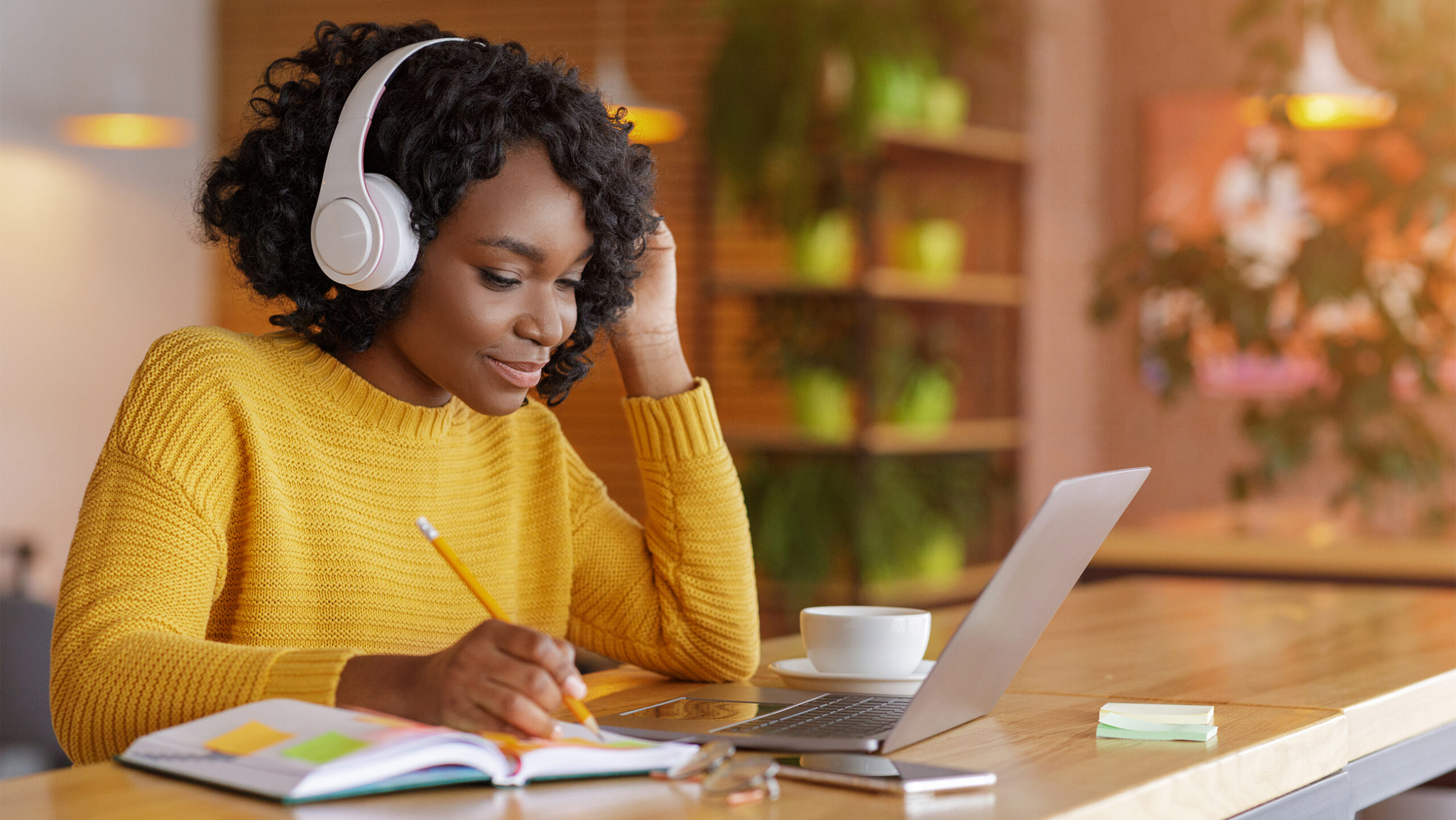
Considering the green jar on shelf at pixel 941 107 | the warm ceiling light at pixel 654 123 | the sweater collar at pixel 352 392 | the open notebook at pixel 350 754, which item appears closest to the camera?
the open notebook at pixel 350 754

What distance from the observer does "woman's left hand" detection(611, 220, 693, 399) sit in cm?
150

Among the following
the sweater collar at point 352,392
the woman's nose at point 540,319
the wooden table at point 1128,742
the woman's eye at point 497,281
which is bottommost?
the wooden table at point 1128,742

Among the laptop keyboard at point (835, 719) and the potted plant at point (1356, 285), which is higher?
the potted plant at point (1356, 285)

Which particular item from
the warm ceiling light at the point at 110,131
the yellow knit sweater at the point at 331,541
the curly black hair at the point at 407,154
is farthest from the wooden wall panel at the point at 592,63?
the curly black hair at the point at 407,154

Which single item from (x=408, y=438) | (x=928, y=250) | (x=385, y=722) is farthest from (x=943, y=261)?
(x=385, y=722)

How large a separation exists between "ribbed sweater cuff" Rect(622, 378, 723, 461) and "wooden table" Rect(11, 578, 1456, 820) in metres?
0.22

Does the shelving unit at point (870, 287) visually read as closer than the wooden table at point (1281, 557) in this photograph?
No

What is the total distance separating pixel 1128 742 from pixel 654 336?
632mm

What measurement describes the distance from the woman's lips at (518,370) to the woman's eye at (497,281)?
0.06 metres

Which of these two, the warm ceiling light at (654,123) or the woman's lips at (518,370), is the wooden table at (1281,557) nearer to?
the warm ceiling light at (654,123)

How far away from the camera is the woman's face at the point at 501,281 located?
1274mm

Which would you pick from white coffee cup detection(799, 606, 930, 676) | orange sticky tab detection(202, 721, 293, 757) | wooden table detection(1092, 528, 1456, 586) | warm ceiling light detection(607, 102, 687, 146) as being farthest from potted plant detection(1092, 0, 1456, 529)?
orange sticky tab detection(202, 721, 293, 757)

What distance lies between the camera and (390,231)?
4.10 feet

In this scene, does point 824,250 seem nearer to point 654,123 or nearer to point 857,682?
point 654,123
